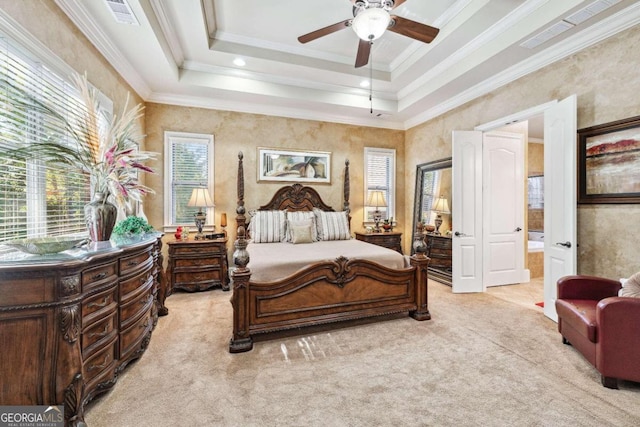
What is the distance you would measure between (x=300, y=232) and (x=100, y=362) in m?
2.68

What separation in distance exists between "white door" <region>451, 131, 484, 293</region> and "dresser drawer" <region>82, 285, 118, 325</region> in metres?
4.28

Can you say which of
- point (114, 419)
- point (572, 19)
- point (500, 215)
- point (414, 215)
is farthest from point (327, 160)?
point (114, 419)

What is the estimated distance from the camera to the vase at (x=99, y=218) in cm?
206

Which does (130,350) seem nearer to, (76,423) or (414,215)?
(76,423)

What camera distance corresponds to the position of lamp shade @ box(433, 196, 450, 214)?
4801 millimetres

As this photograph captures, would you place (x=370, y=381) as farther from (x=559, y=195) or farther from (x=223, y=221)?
(x=223, y=221)

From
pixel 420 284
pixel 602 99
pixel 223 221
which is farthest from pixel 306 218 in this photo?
pixel 602 99

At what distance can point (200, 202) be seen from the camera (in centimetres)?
429

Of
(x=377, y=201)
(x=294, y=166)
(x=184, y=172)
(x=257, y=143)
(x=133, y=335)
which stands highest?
(x=257, y=143)

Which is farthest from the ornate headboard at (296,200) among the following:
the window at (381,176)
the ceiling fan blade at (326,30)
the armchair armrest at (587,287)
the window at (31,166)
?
the armchair armrest at (587,287)

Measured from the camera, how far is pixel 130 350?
2.20 metres

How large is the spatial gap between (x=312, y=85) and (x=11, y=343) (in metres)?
4.64

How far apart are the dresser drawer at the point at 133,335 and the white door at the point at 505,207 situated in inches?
187

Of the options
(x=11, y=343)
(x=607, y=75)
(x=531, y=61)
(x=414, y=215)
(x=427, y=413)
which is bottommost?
(x=427, y=413)
